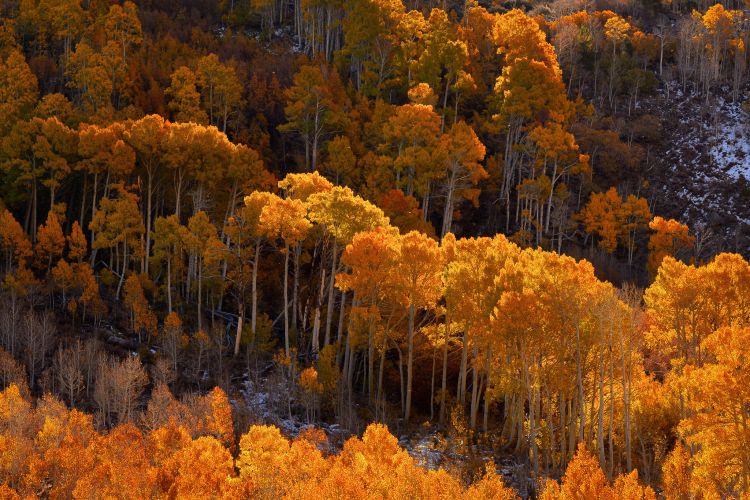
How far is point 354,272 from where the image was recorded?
3078 centimetres

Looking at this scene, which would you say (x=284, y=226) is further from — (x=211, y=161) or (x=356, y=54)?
(x=356, y=54)

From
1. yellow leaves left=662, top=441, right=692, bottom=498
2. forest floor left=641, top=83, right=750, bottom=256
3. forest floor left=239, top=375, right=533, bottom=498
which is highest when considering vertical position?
forest floor left=641, top=83, right=750, bottom=256

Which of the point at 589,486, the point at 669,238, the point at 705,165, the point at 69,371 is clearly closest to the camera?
the point at 589,486

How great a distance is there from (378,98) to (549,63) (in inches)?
498

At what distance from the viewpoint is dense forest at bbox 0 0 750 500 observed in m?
25.9

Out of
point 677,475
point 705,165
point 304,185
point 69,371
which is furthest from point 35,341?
point 705,165

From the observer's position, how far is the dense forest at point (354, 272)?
25859 millimetres

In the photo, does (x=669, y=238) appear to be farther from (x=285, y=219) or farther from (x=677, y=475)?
(x=285, y=219)

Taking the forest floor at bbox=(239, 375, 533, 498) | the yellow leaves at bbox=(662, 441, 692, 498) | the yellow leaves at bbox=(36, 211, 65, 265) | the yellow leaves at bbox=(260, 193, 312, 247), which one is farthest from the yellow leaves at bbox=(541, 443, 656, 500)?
the yellow leaves at bbox=(36, 211, 65, 265)

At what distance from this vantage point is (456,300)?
98.5 ft

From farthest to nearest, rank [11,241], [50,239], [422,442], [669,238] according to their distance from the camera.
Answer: [669,238] → [50,239] → [11,241] → [422,442]

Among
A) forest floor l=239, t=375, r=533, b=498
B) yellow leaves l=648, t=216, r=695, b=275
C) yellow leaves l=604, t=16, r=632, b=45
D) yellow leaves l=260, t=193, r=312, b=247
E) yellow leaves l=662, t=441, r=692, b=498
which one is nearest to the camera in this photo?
yellow leaves l=662, t=441, r=692, b=498

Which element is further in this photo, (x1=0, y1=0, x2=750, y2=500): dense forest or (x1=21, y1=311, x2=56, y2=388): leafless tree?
(x1=21, y1=311, x2=56, y2=388): leafless tree

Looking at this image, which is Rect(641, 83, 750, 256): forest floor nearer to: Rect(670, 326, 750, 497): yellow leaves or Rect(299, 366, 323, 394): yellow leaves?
Rect(670, 326, 750, 497): yellow leaves
